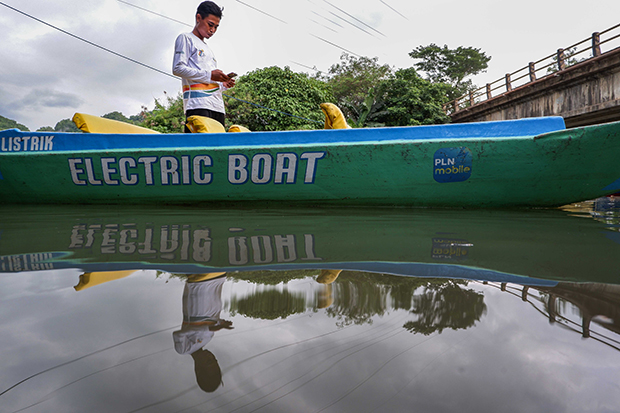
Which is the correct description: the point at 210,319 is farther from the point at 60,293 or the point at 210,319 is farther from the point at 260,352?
the point at 60,293

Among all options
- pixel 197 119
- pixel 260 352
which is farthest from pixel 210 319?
pixel 197 119

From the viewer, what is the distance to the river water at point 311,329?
36cm

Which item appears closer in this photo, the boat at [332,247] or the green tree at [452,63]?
the boat at [332,247]

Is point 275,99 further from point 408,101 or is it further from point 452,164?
point 452,164

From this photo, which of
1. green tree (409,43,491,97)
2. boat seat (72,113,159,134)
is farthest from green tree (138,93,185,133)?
green tree (409,43,491,97)

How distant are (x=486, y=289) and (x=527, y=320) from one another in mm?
132

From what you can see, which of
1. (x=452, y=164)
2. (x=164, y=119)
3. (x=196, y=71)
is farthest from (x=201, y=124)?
(x=164, y=119)

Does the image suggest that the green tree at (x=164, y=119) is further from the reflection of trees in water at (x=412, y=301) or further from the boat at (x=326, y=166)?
the reflection of trees in water at (x=412, y=301)

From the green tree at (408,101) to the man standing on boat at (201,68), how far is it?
34.9 ft

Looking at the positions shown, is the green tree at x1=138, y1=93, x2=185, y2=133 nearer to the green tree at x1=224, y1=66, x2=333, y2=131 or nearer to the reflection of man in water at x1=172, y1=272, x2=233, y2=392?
the green tree at x1=224, y1=66, x2=333, y2=131

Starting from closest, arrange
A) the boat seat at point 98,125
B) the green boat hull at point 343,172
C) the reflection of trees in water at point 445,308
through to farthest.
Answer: the reflection of trees in water at point 445,308 < the green boat hull at point 343,172 < the boat seat at point 98,125

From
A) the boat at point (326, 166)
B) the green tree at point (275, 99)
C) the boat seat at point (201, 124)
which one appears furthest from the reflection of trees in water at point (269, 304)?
the green tree at point (275, 99)

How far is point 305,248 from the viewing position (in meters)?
1.02

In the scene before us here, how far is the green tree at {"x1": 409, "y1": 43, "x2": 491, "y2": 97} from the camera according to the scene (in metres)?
21.1
